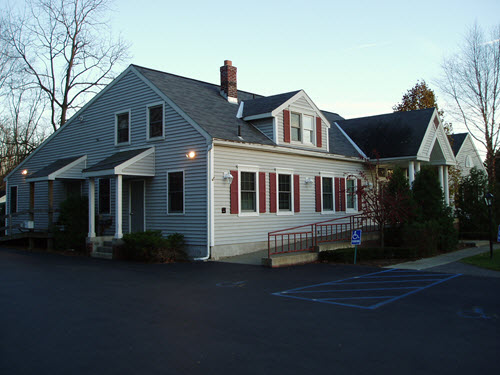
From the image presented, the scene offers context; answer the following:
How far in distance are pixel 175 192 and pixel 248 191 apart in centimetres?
273

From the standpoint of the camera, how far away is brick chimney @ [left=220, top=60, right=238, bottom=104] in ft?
67.9

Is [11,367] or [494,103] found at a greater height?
[494,103]

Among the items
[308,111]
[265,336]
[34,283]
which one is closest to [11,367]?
[265,336]

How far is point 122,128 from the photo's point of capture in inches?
762

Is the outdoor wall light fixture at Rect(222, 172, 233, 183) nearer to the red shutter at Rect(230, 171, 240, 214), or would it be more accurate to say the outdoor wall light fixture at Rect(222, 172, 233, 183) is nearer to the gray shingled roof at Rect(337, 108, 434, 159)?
the red shutter at Rect(230, 171, 240, 214)

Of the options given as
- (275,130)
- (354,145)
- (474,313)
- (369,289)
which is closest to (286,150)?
(275,130)

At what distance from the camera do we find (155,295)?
9344 millimetres

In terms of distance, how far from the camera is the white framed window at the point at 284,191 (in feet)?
59.9

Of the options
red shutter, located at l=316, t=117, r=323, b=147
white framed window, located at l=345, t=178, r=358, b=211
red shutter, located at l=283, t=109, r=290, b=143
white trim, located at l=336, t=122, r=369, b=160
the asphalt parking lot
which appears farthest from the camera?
white trim, located at l=336, t=122, r=369, b=160

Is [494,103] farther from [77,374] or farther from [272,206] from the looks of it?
[77,374]

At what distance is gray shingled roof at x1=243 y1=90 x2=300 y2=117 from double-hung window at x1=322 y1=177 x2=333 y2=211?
4.14 meters

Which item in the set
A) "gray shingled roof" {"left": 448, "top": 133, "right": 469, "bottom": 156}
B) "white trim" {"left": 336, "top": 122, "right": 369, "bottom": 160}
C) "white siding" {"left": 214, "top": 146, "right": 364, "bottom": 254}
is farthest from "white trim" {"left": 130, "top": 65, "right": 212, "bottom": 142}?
"gray shingled roof" {"left": 448, "top": 133, "right": 469, "bottom": 156}

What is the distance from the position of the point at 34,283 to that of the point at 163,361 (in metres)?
6.96

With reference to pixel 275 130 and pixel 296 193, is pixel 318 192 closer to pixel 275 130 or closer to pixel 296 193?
pixel 296 193
